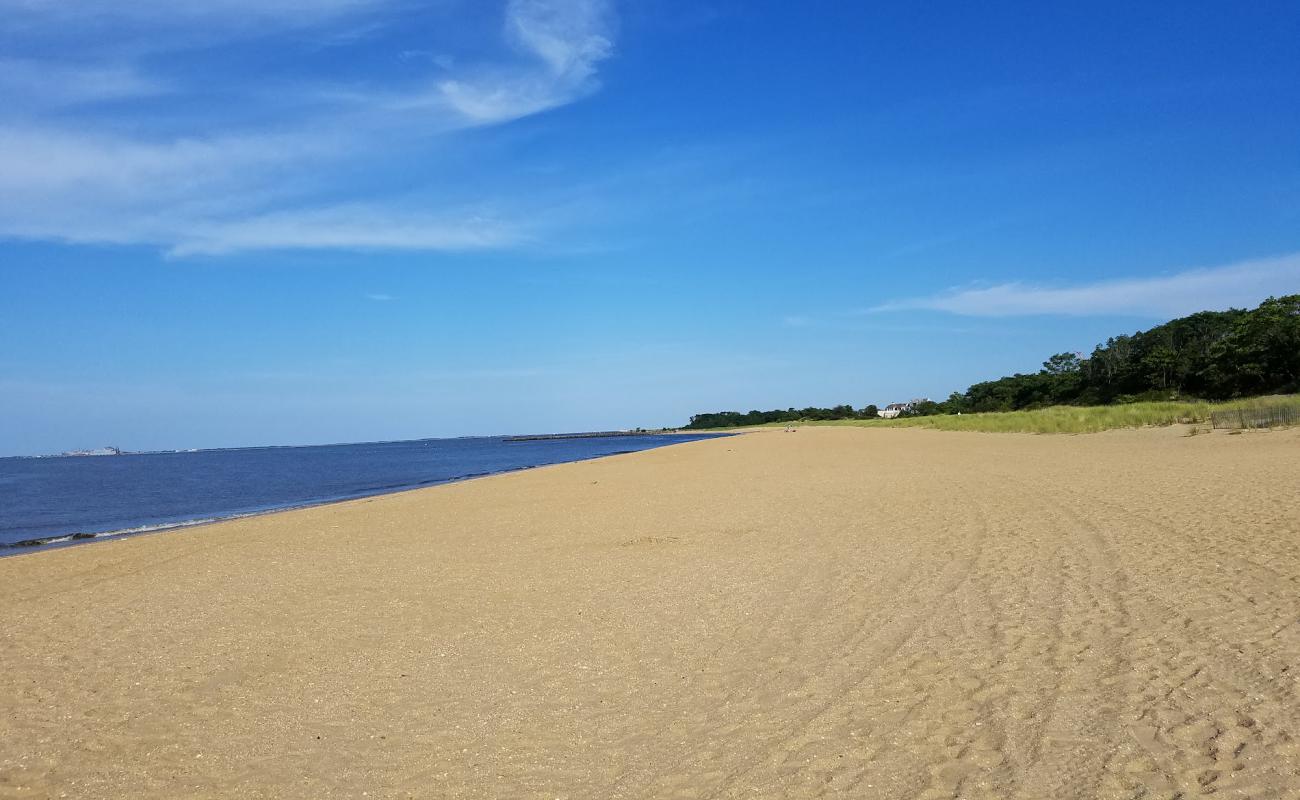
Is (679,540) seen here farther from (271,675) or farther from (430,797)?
(430,797)

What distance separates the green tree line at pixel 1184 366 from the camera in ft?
170

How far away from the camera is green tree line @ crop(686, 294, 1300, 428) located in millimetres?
51750

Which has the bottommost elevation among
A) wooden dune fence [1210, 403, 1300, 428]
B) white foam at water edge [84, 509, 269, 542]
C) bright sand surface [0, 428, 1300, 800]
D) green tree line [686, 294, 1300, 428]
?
bright sand surface [0, 428, 1300, 800]

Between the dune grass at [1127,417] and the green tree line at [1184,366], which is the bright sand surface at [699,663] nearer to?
the dune grass at [1127,417]

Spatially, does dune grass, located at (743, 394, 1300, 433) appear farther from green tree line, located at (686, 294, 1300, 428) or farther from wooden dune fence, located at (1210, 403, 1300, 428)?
green tree line, located at (686, 294, 1300, 428)

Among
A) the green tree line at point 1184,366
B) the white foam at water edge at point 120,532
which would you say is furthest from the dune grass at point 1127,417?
the white foam at water edge at point 120,532

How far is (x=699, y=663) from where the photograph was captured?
6.56 metres

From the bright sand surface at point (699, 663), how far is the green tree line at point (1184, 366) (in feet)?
158

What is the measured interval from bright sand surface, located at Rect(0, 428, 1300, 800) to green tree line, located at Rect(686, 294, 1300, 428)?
48.2 meters

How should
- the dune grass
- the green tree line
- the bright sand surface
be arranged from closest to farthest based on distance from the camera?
1. the bright sand surface
2. the dune grass
3. the green tree line

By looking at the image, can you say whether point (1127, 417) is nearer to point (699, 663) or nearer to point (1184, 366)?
point (1184, 366)

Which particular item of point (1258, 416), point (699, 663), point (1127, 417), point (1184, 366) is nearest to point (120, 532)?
point (699, 663)

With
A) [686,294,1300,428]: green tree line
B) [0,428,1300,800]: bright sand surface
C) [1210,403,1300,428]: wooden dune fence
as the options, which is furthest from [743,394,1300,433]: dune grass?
[0,428,1300,800]: bright sand surface

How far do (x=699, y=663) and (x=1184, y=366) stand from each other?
237ft
